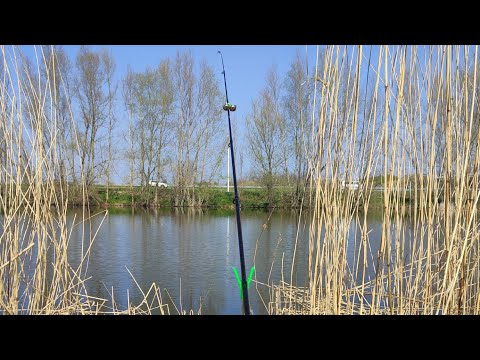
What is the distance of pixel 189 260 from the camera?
19.1 feet

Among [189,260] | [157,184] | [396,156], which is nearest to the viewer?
[396,156]

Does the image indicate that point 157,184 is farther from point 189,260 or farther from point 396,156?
point 396,156

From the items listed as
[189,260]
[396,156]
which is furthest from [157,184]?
[396,156]

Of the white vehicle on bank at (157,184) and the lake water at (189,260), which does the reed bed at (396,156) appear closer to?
the lake water at (189,260)

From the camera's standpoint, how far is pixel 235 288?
461 cm

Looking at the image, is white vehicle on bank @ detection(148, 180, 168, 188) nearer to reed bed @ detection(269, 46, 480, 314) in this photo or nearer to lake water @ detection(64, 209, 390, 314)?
lake water @ detection(64, 209, 390, 314)

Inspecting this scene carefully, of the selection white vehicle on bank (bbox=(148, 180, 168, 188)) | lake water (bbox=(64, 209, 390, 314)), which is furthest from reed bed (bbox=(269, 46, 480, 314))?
white vehicle on bank (bbox=(148, 180, 168, 188))

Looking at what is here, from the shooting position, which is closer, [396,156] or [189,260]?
[396,156]

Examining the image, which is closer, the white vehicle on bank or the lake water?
the lake water

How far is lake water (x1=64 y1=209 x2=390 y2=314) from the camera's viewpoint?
4211 mm
